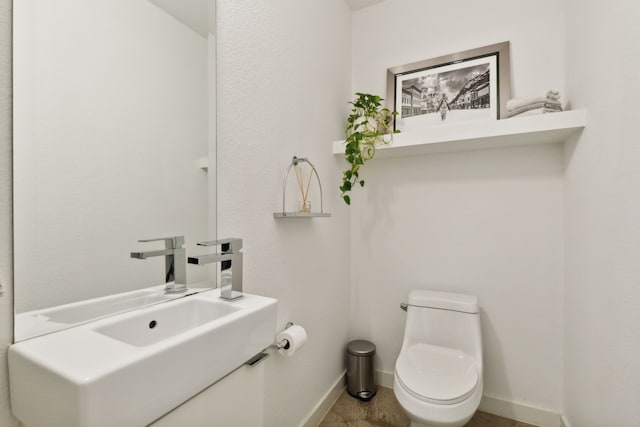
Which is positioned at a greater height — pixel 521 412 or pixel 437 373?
pixel 437 373

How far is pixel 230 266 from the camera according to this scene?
42.0 inches

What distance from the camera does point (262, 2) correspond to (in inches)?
51.7

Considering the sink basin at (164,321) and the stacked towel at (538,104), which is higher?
the stacked towel at (538,104)

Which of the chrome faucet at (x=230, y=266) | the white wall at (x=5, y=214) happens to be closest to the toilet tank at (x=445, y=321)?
the chrome faucet at (x=230, y=266)

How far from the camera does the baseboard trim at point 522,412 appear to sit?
1.67 metres

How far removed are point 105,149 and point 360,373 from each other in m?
1.82

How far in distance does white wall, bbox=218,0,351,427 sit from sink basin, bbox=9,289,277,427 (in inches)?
17.0

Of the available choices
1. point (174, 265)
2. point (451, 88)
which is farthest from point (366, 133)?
point (174, 265)

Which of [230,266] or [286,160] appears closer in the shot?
[230,266]

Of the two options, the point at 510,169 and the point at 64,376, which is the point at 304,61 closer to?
the point at 510,169

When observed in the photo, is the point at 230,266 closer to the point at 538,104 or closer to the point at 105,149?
the point at 105,149

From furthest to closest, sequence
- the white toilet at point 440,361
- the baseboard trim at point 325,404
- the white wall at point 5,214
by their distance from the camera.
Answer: the baseboard trim at point 325,404, the white toilet at point 440,361, the white wall at point 5,214

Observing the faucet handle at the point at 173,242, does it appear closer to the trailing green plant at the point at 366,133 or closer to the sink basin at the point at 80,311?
the sink basin at the point at 80,311

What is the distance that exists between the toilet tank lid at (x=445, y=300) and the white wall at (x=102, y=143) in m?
1.25
